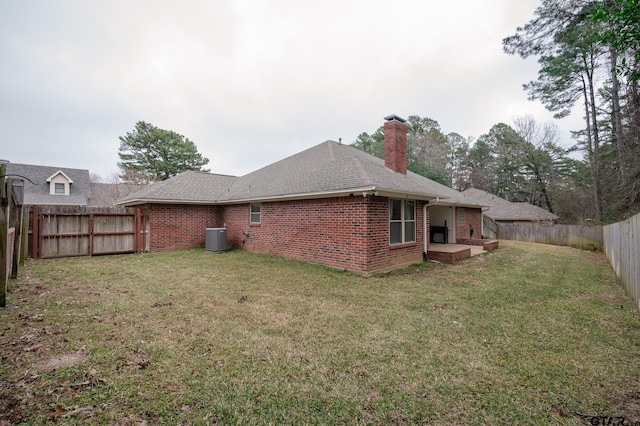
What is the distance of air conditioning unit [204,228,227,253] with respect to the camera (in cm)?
1155

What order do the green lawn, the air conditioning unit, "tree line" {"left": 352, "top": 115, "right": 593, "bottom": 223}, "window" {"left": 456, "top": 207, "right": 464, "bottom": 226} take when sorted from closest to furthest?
the green lawn → the air conditioning unit → "window" {"left": 456, "top": 207, "right": 464, "bottom": 226} → "tree line" {"left": 352, "top": 115, "right": 593, "bottom": 223}

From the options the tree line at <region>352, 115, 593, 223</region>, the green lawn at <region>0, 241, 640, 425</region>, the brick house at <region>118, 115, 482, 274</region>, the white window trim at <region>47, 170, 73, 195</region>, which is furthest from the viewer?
the tree line at <region>352, 115, 593, 223</region>

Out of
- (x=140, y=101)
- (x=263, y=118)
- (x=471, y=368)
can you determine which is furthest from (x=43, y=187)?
(x=471, y=368)

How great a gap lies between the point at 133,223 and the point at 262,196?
5743 mm

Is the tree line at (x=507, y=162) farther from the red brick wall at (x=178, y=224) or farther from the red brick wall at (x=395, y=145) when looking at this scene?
the red brick wall at (x=178, y=224)

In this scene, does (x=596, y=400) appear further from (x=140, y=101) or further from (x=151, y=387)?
(x=140, y=101)

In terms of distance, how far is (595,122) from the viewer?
2017 cm

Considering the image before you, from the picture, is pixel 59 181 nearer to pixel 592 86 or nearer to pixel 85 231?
pixel 85 231

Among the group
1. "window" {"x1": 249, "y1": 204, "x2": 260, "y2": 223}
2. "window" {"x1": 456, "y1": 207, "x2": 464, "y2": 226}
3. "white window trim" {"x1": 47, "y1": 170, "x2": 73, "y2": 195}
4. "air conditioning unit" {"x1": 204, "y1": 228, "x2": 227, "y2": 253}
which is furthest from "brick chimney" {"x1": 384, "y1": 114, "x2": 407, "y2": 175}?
"white window trim" {"x1": 47, "y1": 170, "x2": 73, "y2": 195}

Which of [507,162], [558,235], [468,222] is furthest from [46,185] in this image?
[507,162]

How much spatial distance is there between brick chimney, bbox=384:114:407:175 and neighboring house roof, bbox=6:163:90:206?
2552 cm

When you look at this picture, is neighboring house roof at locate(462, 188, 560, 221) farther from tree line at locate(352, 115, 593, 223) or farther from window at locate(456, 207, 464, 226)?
Result: window at locate(456, 207, 464, 226)

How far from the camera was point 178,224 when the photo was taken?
40.2 ft

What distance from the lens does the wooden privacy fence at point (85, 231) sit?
30.7ft
